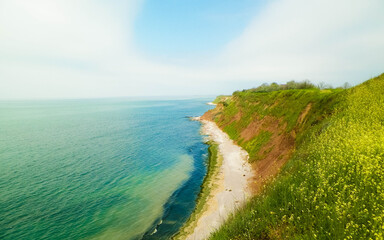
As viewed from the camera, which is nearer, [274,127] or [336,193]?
[336,193]

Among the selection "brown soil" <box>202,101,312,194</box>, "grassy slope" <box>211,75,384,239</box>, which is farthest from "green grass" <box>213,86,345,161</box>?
"grassy slope" <box>211,75,384,239</box>

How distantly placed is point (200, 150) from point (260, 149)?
16.0 meters

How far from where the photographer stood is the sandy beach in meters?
17.4

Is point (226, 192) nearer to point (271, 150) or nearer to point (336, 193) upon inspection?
point (271, 150)

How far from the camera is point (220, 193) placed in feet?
77.1

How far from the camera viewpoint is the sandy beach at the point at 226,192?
17377 millimetres

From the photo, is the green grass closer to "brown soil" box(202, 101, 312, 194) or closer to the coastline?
"brown soil" box(202, 101, 312, 194)

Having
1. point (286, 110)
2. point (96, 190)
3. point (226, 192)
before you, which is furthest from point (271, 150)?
point (96, 190)

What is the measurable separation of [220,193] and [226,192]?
83 centimetres

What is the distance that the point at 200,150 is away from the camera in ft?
147

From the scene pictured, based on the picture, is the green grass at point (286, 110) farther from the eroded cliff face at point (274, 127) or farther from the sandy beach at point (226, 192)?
the sandy beach at point (226, 192)

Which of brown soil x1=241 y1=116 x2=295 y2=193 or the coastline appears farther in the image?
brown soil x1=241 y1=116 x2=295 y2=193

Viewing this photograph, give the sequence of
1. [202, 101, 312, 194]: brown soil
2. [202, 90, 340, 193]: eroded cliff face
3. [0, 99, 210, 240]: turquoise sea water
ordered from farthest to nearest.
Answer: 1. [202, 90, 340, 193]: eroded cliff face
2. [202, 101, 312, 194]: brown soil
3. [0, 99, 210, 240]: turquoise sea water

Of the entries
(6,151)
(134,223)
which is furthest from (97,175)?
(6,151)
